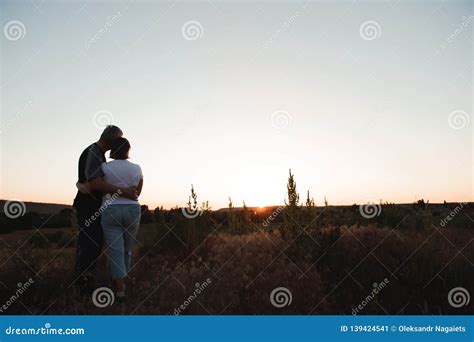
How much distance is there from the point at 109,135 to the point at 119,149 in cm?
35

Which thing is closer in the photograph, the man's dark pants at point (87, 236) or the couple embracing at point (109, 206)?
the couple embracing at point (109, 206)

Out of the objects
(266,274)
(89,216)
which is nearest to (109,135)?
(89,216)

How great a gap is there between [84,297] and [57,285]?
596 millimetres

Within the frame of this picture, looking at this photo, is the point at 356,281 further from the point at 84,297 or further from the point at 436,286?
the point at 84,297

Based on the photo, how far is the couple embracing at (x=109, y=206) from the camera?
4414 mm

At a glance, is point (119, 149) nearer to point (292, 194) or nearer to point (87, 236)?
point (87, 236)

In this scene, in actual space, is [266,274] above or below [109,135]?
below

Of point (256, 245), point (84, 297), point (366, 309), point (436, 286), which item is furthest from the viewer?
point (256, 245)

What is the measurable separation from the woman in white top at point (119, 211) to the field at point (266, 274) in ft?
A: 1.55

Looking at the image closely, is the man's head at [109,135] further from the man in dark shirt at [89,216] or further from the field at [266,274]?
the field at [266,274]

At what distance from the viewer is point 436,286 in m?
4.86

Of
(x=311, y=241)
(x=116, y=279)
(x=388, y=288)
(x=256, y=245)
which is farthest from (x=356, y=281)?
(x=116, y=279)

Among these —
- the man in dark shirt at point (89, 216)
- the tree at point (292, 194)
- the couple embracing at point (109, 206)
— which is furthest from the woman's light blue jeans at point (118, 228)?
the tree at point (292, 194)

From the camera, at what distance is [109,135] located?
475 centimetres
